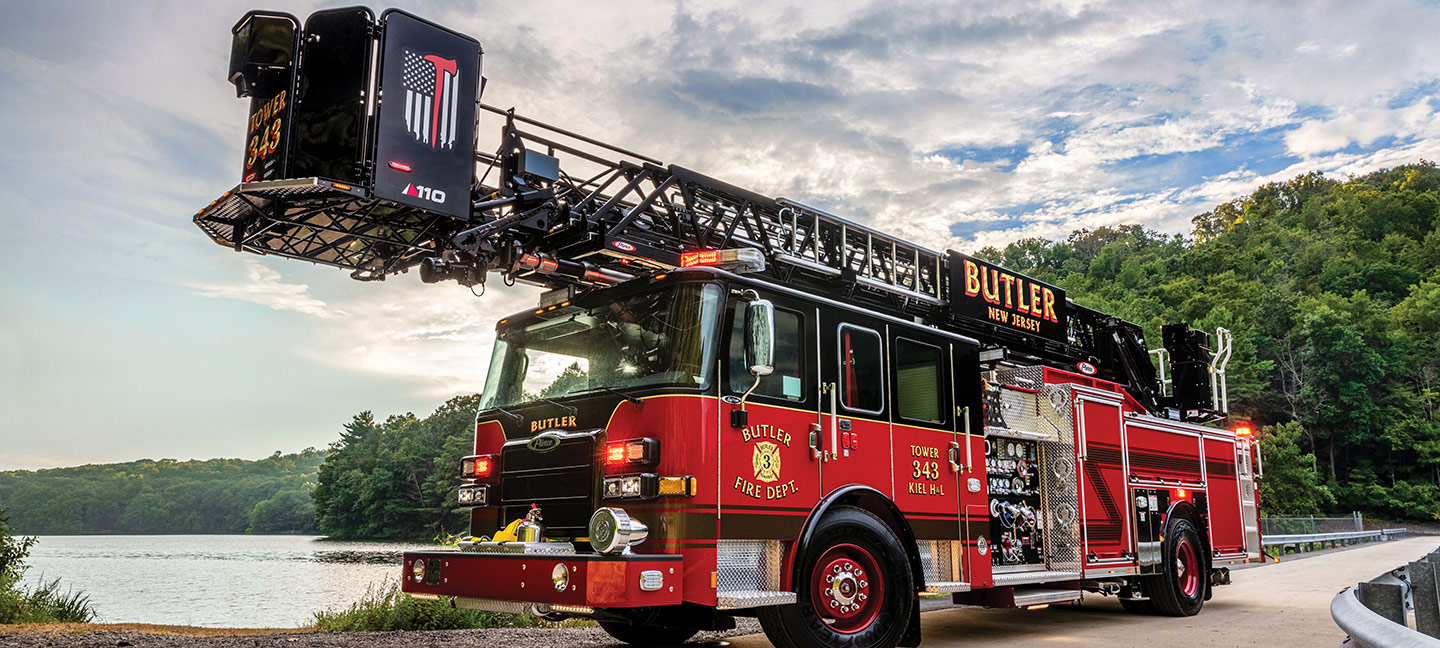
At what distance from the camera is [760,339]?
595cm

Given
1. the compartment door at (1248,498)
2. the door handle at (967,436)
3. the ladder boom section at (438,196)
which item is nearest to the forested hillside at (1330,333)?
the compartment door at (1248,498)

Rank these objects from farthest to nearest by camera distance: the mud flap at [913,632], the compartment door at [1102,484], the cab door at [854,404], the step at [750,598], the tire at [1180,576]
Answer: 1. the tire at [1180,576]
2. the compartment door at [1102,484]
3. the mud flap at [913,632]
4. the cab door at [854,404]
5. the step at [750,598]

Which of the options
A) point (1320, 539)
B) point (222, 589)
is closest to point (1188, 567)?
point (1320, 539)

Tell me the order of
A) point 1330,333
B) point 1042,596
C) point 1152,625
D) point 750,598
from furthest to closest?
point 1330,333, point 1152,625, point 1042,596, point 750,598

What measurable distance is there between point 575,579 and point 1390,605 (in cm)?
405

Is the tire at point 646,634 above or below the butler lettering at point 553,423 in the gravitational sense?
below

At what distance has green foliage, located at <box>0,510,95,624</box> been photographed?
10.8 meters

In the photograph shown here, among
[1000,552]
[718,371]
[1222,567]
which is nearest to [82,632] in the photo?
[718,371]

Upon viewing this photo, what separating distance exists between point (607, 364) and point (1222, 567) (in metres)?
9.12

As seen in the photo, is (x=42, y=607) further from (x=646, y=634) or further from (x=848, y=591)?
(x=848, y=591)

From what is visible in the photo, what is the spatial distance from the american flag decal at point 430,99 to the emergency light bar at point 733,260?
6.50 feet

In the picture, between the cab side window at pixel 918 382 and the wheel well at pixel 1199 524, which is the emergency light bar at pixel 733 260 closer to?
the cab side window at pixel 918 382

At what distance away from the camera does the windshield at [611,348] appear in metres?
6.18

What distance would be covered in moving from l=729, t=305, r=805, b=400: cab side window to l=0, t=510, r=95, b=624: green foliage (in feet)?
30.6
